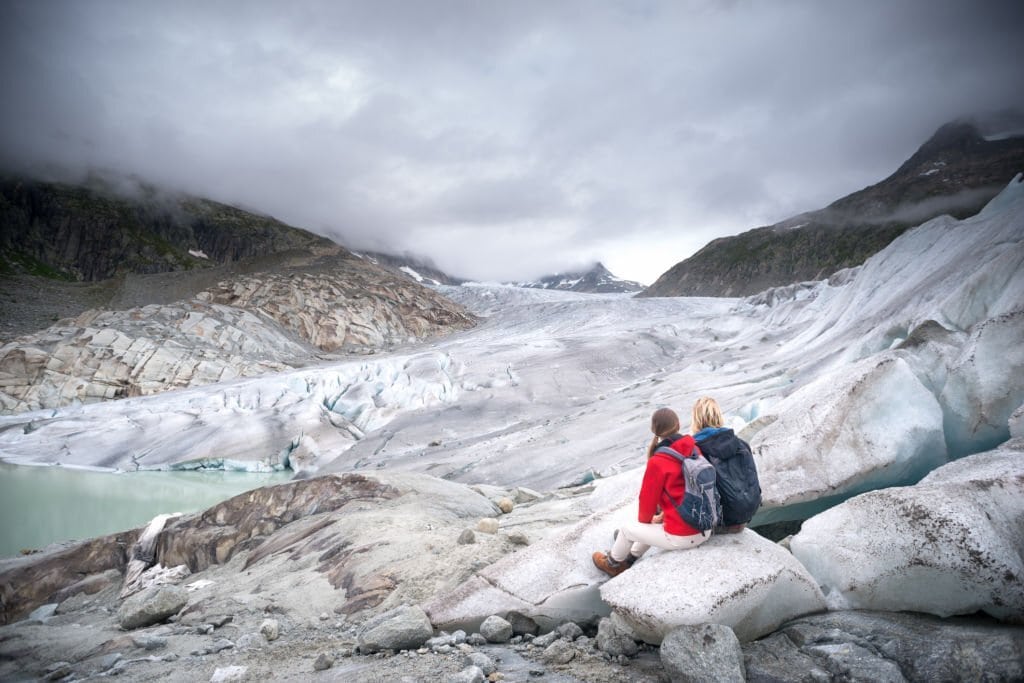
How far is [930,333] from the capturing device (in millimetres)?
7359

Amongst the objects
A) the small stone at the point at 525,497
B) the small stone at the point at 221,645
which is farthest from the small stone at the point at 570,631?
the small stone at the point at 525,497

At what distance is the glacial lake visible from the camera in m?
14.8

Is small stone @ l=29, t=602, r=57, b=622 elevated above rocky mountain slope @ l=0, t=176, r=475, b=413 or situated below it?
below

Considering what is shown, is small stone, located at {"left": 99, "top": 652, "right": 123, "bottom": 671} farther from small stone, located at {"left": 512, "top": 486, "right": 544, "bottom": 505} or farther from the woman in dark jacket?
small stone, located at {"left": 512, "top": 486, "right": 544, "bottom": 505}

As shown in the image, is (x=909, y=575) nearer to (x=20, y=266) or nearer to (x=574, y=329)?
(x=574, y=329)

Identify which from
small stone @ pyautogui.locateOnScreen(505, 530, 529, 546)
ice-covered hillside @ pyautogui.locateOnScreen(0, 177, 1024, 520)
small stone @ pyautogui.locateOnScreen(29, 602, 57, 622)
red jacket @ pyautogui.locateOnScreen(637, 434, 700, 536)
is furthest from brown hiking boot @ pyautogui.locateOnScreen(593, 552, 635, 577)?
small stone @ pyautogui.locateOnScreen(29, 602, 57, 622)

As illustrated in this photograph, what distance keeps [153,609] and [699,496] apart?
5.92 m

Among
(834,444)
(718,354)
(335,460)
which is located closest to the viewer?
(834,444)

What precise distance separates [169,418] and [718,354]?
1001 inches

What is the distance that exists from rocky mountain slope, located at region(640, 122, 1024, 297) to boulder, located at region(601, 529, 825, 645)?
11173 centimetres

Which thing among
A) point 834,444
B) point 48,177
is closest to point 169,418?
point 834,444

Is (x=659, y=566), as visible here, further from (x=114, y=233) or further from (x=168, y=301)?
(x=114, y=233)

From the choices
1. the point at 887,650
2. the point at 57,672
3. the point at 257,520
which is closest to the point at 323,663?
the point at 57,672

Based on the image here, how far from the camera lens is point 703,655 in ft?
10.5
